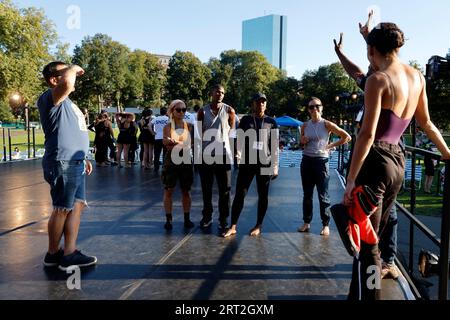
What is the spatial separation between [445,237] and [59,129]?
2.92 meters

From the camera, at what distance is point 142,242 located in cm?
418

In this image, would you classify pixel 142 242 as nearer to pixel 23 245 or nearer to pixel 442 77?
pixel 23 245

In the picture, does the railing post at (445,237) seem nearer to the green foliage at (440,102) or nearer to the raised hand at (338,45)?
the raised hand at (338,45)

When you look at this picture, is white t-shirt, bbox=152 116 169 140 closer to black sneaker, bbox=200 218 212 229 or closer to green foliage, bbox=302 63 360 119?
black sneaker, bbox=200 218 212 229

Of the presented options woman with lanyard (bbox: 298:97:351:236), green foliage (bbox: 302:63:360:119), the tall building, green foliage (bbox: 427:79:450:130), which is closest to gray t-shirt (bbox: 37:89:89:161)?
woman with lanyard (bbox: 298:97:351:236)

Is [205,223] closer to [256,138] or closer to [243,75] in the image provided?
[256,138]

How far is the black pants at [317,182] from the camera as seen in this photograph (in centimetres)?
466

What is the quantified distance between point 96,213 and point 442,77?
4.53 meters

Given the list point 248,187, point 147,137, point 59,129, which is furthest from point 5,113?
point 59,129

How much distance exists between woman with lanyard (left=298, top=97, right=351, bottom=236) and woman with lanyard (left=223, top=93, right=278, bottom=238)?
0.44 meters

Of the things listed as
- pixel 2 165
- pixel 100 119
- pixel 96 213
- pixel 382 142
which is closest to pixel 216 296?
Result: pixel 382 142

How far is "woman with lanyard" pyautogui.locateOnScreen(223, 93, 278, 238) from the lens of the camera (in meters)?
4.48

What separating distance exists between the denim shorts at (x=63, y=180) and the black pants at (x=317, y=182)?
2.66 metres

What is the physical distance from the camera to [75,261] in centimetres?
337
